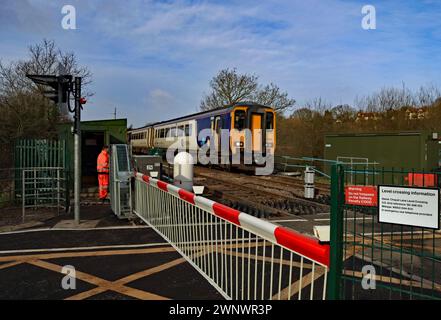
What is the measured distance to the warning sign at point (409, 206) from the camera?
290 cm

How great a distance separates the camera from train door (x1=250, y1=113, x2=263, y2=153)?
63.4 ft

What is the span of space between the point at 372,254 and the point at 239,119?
15.6m

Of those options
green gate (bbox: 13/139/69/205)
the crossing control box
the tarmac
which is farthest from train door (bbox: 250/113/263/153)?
the tarmac

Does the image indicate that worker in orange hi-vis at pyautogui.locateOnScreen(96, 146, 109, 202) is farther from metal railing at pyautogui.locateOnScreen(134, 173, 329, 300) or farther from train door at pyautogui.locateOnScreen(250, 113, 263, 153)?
train door at pyautogui.locateOnScreen(250, 113, 263, 153)

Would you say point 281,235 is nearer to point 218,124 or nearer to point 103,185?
point 103,185

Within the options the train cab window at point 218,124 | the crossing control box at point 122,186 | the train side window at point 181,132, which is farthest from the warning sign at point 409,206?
the train side window at point 181,132

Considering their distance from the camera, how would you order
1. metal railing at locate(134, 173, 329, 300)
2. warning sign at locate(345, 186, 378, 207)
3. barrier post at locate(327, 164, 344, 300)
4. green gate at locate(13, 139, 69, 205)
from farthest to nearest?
green gate at locate(13, 139, 69, 205)
warning sign at locate(345, 186, 378, 207)
metal railing at locate(134, 173, 329, 300)
barrier post at locate(327, 164, 344, 300)

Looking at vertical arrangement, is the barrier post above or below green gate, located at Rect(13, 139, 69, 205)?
below

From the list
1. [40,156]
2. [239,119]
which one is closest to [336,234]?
[40,156]

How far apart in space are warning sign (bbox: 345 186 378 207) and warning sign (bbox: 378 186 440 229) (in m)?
0.18

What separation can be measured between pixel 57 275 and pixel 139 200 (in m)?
3.54

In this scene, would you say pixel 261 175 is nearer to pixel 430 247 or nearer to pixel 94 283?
pixel 430 247

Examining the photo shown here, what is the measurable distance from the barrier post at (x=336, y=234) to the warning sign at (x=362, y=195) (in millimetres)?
434

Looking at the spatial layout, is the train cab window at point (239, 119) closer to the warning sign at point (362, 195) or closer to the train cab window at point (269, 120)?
the train cab window at point (269, 120)
